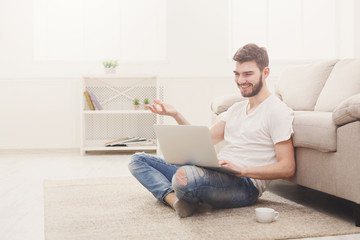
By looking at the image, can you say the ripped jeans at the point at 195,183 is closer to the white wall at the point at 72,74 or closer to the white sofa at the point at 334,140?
the white sofa at the point at 334,140

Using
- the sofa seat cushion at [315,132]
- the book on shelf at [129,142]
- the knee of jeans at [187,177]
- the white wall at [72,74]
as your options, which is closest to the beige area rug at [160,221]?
the knee of jeans at [187,177]

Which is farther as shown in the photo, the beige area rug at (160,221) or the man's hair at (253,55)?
the man's hair at (253,55)

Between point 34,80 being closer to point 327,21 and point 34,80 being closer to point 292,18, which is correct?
point 292,18

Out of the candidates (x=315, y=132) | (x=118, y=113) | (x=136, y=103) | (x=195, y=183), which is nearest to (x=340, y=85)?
(x=315, y=132)

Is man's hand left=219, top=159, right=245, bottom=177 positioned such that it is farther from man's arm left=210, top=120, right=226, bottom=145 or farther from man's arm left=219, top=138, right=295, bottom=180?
man's arm left=210, top=120, right=226, bottom=145

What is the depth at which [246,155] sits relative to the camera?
79.0 inches

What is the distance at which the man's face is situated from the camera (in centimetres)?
198


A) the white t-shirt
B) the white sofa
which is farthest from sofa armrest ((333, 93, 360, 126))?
the white t-shirt

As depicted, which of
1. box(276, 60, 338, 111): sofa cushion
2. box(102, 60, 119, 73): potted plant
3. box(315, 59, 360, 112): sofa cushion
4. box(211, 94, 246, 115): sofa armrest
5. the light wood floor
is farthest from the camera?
box(102, 60, 119, 73): potted plant

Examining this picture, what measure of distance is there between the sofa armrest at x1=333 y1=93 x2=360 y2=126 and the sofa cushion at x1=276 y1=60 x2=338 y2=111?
991 mm

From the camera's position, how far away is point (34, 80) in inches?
185

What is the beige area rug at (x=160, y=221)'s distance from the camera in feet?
5.47

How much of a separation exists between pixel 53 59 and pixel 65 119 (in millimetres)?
673

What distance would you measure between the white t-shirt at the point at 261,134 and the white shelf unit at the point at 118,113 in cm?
267
